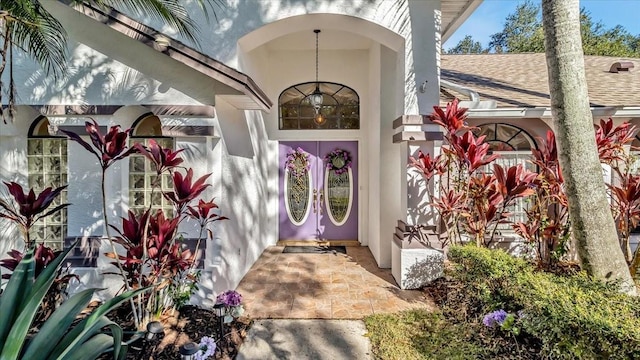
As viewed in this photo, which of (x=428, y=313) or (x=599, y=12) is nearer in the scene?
(x=428, y=313)

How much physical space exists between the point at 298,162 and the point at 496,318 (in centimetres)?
591

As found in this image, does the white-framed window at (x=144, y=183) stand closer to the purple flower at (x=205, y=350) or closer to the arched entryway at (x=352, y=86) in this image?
the arched entryway at (x=352, y=86)

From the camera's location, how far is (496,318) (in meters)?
3.79

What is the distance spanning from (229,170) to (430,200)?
361 cm

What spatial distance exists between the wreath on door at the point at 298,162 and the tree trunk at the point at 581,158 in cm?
586

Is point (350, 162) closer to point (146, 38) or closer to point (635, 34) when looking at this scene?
point (146, 38)

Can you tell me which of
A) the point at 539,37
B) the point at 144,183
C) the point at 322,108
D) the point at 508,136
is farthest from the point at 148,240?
the point at 539,37

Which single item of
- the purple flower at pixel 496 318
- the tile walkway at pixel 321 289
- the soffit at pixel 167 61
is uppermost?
the soffit at pixel 167 61

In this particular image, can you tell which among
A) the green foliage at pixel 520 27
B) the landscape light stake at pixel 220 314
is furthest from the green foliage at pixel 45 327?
the green foliage at pixel 520 27

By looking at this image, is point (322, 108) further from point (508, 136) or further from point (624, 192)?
point (624, 192)

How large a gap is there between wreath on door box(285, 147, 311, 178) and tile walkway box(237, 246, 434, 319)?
92.9 inches

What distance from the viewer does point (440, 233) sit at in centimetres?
584

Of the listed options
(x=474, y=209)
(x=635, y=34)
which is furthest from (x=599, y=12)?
(x=474, y=209)

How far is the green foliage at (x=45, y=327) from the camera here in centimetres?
235
